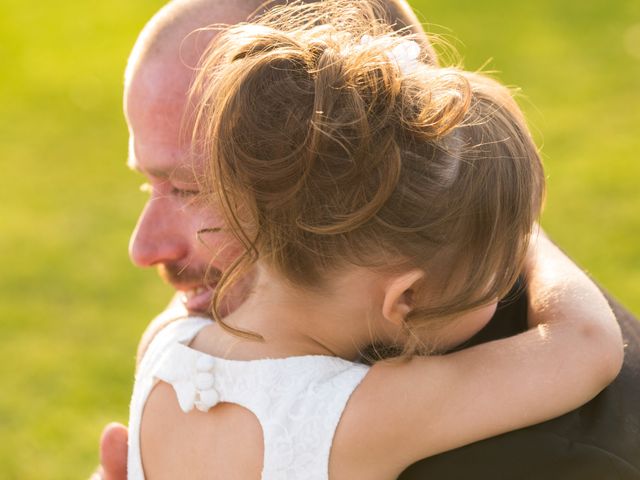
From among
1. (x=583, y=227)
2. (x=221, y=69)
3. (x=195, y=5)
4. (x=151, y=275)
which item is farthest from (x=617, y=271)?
(x=221, y=69)

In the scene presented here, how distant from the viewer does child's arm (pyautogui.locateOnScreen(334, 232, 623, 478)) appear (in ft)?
6.99

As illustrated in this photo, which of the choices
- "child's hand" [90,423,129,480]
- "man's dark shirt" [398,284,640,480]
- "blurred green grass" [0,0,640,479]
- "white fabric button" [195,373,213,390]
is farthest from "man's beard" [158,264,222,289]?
"blurred green grass" [0,0,640,479]

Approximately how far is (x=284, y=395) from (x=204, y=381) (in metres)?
0.18

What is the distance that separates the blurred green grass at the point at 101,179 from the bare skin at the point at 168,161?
60.2 inches

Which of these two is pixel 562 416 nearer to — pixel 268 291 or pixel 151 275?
pixel 268 291

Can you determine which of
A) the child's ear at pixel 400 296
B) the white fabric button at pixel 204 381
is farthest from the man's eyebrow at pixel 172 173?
the child's ear at pixel 400 296

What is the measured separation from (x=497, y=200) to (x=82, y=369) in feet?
12.3

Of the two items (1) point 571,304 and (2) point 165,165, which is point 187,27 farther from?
(1) point 571,304

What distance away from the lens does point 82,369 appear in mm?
5531

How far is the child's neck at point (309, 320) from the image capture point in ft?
7.43

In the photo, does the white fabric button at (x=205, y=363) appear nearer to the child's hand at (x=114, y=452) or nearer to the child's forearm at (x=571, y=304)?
the child's hand at (x=114, y=452)

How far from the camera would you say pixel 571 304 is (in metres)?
2.36

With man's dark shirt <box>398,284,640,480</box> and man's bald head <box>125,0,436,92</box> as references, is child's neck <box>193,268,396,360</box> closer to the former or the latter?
man's dark shirt <box>398,284,640,480</box>

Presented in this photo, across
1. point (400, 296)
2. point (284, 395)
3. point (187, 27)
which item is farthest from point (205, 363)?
point (187, 27)
